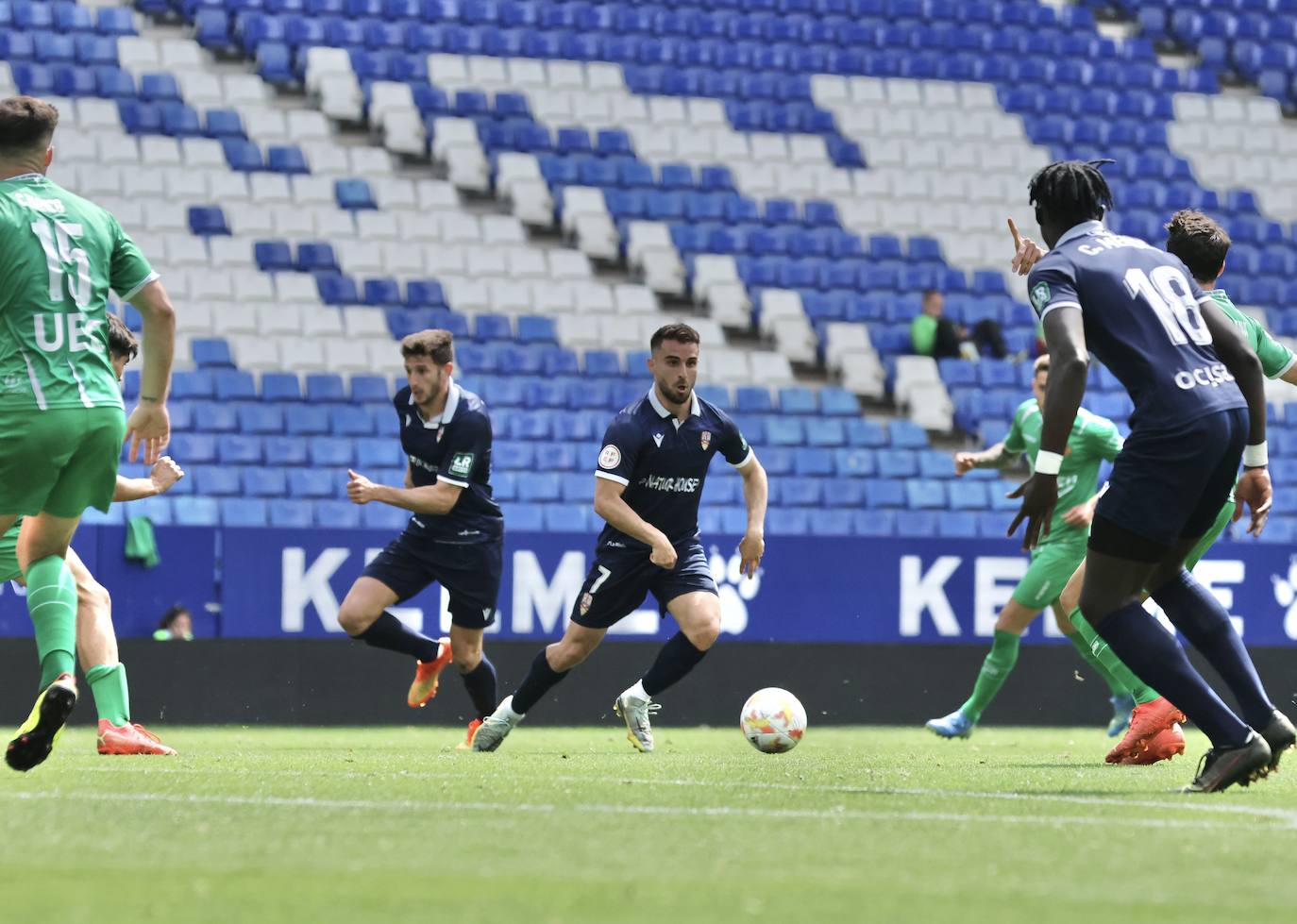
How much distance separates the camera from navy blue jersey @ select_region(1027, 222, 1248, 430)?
5562 millimetres

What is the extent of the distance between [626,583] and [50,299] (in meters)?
3.44

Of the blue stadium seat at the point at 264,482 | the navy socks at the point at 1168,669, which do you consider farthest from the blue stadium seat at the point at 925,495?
the navy socks at the point at 1168,669

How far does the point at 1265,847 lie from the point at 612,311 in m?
12.8

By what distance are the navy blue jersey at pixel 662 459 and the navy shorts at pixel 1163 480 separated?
2.88 meters

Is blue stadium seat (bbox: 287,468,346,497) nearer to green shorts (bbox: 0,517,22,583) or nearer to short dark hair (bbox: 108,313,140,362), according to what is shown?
short dark hair (bbox: 108,313,140,362)

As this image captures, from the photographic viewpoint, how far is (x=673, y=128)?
18047 millimetres

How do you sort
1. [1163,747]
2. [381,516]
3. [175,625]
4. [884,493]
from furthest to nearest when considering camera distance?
[884,493], [381,516], [175,625], [1163,747]

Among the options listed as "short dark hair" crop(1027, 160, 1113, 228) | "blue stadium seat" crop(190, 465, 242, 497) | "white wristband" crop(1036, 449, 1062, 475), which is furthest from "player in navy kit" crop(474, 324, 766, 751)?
"blue stadium seat" crop(190, 465, 242, 497)

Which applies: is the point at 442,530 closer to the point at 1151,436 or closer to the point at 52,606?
the point at 52,606

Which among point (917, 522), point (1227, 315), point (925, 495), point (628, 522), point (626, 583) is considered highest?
point (1227, 315)

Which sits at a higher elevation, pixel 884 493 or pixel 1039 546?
pixel 1039 546

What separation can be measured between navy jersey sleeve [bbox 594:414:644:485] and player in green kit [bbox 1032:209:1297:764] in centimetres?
199

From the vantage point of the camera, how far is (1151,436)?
5570 millimetres

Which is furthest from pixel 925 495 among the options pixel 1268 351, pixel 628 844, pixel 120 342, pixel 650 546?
pixel 628 844
